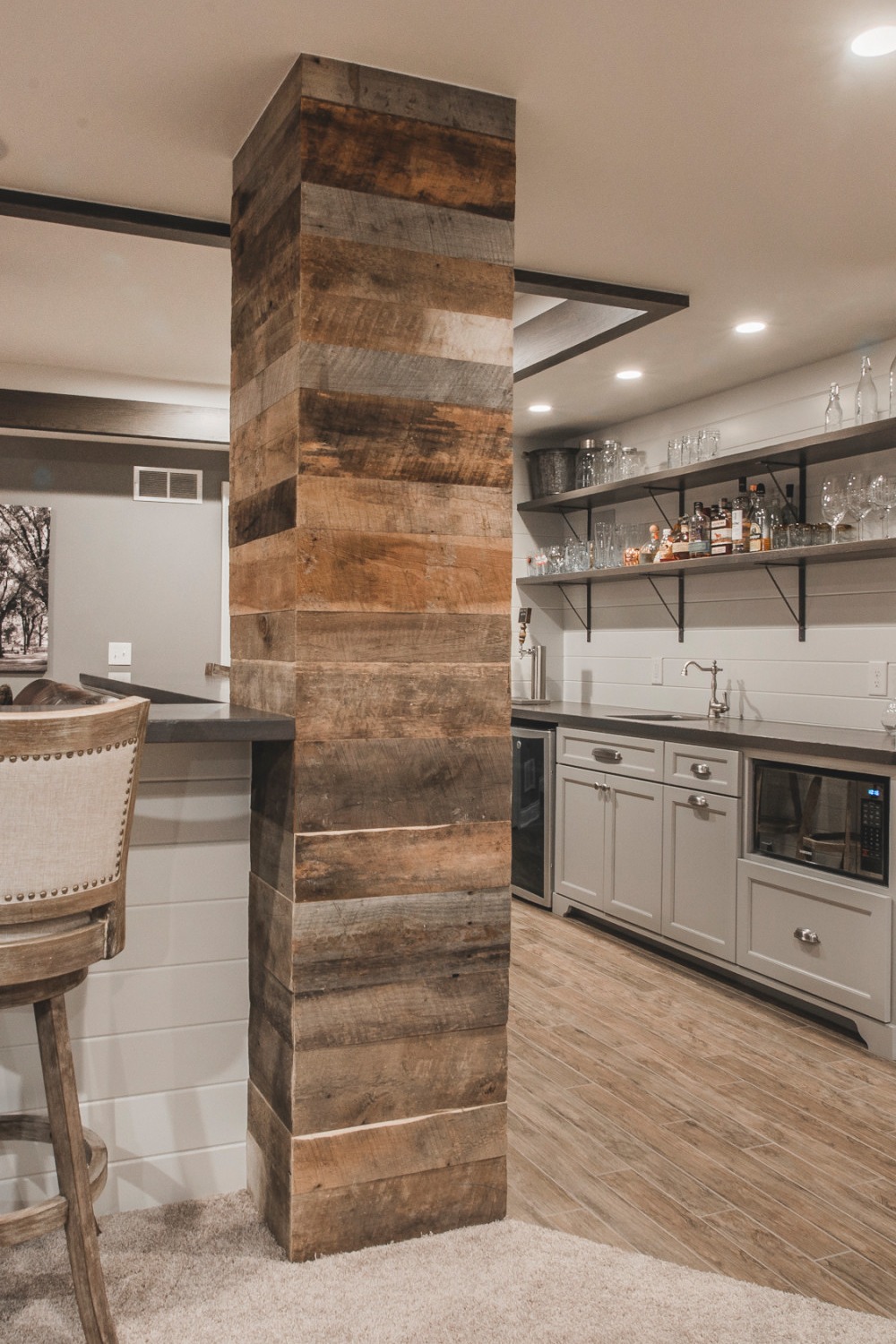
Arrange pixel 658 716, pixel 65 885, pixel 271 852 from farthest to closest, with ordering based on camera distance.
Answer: pixel 658 716 → pixel 271 852 → pixel 65 885

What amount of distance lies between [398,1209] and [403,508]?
1.42 meters

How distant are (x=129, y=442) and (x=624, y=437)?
2515 mm

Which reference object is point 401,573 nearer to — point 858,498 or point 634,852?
point 858,498

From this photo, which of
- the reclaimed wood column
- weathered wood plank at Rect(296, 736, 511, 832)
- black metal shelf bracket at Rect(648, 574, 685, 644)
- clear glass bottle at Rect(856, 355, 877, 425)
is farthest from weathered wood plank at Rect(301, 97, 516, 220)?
black metal shelf bracket at Rect(648, 574, 685, 644)

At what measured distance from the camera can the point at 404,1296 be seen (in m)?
1.91

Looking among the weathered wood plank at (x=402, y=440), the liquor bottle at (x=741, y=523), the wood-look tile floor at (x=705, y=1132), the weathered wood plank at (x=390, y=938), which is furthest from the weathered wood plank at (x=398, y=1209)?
the liquor bottle at (x=741, y=523)

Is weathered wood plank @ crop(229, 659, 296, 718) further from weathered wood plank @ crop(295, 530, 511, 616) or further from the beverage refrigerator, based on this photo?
the beverage refrigerator

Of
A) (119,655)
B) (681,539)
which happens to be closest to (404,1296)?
(681,539)

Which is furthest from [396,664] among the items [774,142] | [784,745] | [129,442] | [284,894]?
[129,442]

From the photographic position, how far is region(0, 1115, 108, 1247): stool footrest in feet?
5.27

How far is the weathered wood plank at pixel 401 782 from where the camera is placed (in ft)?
6.72

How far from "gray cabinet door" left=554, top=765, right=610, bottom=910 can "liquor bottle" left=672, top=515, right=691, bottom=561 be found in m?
1.02

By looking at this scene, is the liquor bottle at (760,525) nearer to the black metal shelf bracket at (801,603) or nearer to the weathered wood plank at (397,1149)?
the black metal shelf bracket at (801,603)

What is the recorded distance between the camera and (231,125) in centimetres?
238
